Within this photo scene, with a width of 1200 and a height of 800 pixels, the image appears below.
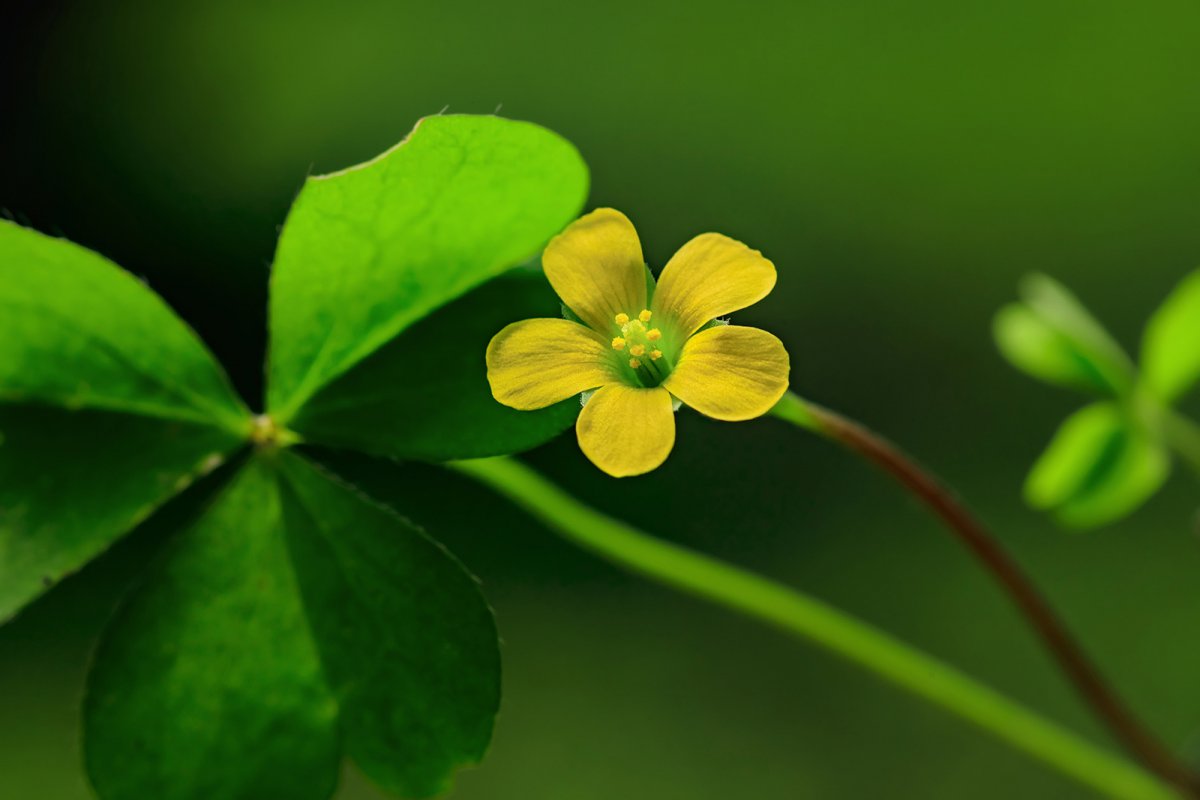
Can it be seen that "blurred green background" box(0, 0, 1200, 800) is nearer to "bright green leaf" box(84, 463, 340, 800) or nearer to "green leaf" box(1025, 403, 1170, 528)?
"green leaf" box(1025, 403, 1170, 528)

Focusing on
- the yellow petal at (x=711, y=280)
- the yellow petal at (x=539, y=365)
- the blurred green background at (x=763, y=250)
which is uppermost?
the yellow petal at (x=711, y=280)

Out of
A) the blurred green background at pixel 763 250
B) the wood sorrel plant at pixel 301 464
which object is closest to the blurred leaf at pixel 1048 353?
the wood sorrel plant at pixel 301 464

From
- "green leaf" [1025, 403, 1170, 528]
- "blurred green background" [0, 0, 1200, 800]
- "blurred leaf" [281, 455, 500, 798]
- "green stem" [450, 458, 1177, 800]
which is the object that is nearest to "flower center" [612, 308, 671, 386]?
"blurred leaf" [281, 455, 500, 798]

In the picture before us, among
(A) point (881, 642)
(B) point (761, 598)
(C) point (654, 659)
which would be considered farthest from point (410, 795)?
(C) point (654, 659)

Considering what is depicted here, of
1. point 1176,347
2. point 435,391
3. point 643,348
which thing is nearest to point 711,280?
point 643,348

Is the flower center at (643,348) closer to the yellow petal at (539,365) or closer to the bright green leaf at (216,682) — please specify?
the yellow petal at (539,365)

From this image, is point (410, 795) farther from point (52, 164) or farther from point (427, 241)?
point (52, 164)
